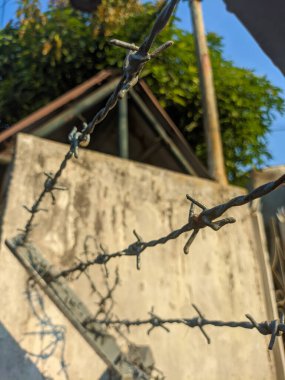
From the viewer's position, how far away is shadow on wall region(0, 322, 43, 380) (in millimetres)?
3088

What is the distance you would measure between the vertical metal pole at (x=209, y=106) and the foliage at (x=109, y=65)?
2.83 feet

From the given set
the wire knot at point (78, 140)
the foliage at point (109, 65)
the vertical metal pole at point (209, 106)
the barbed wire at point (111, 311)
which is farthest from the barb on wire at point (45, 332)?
the foliage at point (109, 65)

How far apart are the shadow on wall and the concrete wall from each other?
0.05m

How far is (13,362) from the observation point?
3.13 m

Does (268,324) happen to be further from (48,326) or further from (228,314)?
(228,314)

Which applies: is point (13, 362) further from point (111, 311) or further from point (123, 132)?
point (123, 132)

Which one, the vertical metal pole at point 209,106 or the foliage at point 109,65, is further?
the foliage at point 109,65

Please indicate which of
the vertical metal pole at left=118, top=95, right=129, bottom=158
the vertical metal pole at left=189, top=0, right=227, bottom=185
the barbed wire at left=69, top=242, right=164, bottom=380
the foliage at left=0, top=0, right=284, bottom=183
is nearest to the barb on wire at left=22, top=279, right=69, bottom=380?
the barbed wire at left=69, top=242, right=164, bottom=380

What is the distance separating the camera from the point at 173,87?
8.55m

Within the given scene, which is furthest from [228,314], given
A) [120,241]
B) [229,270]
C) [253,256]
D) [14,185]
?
[14,185]

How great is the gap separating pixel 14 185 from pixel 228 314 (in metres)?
2.50

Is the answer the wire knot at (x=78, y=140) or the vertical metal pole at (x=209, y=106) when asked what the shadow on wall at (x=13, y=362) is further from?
the vertical metal pole at (x=209, y=106)

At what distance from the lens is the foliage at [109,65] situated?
8.73 m

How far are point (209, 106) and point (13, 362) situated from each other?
16.3 feet
